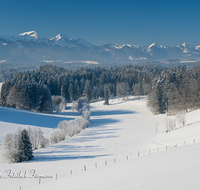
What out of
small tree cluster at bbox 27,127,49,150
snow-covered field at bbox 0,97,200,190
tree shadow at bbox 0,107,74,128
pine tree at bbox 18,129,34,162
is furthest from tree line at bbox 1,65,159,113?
pine tree at bbox 18,129,34,162

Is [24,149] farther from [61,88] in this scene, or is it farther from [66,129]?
[61,88]

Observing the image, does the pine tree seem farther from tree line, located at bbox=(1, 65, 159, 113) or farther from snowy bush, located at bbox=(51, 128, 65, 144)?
tree line, located at bbox=(1, 65, 159, 113)

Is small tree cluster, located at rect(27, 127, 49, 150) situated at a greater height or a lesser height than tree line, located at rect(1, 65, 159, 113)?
lesser

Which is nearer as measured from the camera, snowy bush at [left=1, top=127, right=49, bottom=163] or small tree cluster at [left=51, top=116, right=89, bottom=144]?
snowy bush at [left=1, top=127, right=49, bottom=163]

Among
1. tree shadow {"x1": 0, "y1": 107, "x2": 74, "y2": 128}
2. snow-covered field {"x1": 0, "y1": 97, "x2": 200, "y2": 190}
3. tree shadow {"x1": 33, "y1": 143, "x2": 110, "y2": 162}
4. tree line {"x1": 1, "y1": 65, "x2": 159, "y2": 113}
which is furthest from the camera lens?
tree line {"x1": 1, "y1": 65, "x2": 159, "y2": 113}

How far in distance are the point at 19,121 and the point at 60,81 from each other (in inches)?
2330

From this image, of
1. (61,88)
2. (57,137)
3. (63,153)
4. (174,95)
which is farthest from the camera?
(61,88)

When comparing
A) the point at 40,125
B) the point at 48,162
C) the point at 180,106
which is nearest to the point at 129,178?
the point at 48,162

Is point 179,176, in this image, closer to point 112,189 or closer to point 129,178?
point 129,178

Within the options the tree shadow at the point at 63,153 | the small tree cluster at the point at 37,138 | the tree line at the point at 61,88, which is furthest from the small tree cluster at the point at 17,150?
the tree line at the point at 61,88

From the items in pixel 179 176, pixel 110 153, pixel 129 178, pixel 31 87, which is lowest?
pixel 110 153

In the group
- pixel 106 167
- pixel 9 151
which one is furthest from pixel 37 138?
pixel 106 167

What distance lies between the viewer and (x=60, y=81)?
95500mm

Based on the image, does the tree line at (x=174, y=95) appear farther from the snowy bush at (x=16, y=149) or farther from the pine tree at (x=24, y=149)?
the snowy bush at (x=16, y=149)
